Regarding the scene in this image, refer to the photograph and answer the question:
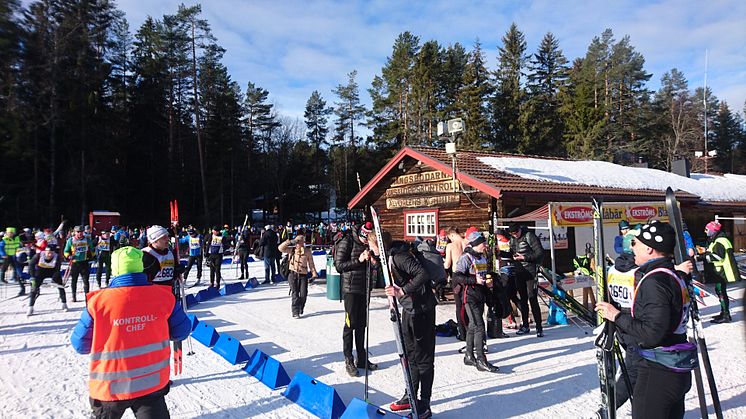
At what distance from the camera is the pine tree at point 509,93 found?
38312mm

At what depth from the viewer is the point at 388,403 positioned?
4.57 m

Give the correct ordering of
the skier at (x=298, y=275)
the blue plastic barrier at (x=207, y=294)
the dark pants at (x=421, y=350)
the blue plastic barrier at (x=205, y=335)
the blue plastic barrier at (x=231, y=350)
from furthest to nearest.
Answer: the blue plastic barrier at (x=207, y=294)
the skier at (x=298, y=275)
the blue plastic barrier at (x=205, y=335)
the blue plastic barrier at (x=231, y=350)
the dark pants at (x=421, y=350)

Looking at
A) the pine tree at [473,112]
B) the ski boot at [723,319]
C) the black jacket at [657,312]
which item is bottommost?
the ski boot at [723,319]

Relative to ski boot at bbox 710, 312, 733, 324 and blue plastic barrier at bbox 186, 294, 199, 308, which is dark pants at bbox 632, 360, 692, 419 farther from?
blue plastic barrier at bbox 186, 294, 199, 308

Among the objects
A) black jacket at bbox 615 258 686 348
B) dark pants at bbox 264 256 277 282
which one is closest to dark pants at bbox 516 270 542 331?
black jacket at bbox 615 258 686 348

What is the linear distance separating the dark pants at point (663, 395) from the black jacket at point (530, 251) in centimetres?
457

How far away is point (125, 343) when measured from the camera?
269 centimetres

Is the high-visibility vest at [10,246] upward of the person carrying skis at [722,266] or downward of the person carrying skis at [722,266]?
upward

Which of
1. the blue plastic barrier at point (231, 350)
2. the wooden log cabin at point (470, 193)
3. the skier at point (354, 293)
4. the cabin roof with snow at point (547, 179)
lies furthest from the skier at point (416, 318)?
the cabin roof with snow at point (547, 179)

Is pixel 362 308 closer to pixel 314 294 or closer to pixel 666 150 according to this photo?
pixel 314 294

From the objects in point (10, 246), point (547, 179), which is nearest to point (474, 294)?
point (547, 179)

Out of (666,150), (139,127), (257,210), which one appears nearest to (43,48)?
(139,127)

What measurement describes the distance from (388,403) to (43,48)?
955 cm

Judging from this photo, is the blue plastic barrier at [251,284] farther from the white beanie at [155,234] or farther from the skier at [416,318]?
the skier at [416,318]
